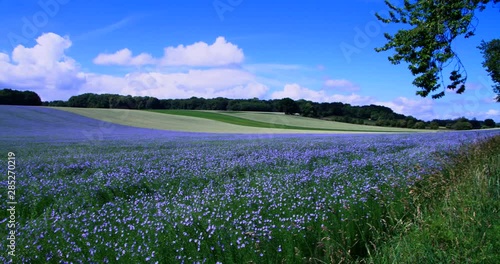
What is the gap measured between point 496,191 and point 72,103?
62.8m

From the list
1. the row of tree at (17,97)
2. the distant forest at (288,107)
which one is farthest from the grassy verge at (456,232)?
the distant forest at (288,107)

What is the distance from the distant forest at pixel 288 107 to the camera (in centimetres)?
5831

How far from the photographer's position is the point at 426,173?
6824 millimetres

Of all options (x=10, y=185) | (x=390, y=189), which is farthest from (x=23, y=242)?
(x=390, y=189)

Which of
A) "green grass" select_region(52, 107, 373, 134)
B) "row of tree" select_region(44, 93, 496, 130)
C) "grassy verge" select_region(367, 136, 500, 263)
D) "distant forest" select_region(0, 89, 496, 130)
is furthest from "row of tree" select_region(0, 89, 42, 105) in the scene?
"grassy verge" select_region(367, 136, 500, 263)

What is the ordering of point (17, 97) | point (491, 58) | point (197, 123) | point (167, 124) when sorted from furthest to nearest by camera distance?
point (197, 123) < point (17, 97) < point (167, 124) < point (491, 58)

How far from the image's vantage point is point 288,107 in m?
78.2

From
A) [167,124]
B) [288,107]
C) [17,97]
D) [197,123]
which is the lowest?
[167,124]

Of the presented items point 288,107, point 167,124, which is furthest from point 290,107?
point 167,124

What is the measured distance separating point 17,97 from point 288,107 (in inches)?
2109

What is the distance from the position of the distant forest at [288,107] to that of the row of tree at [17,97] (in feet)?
0.47

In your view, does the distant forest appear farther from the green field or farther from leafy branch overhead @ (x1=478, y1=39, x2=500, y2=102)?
leafy branch overhead @ (x1=478, y1=39, x2=500, y2=102)

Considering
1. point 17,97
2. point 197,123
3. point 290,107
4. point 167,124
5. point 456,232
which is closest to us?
point 456,232

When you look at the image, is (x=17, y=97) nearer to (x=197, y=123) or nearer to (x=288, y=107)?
(x=197, y=123)
